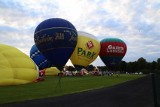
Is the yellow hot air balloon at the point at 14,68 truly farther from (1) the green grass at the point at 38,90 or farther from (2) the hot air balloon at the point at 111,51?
(2) the hot air balloon at the point at 111,51

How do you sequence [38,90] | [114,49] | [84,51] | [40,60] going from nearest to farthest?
[38,90] < [84,51] < [40,60] < [114,49]

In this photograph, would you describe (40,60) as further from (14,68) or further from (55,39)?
(14,68)

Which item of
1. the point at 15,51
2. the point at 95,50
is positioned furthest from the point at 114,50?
the point at 15,51

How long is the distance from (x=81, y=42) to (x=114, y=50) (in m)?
11.5

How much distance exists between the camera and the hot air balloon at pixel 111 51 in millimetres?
65006

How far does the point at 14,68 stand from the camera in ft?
97.6

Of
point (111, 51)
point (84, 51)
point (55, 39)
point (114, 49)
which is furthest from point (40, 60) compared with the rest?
point (114, 49)

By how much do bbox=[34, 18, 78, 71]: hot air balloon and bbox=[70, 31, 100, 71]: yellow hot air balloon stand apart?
27.8 ft

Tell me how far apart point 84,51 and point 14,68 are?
87.4ft

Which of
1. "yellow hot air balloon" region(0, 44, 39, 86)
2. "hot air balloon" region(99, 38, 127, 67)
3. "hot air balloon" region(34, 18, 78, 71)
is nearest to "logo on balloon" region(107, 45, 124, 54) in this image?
"hot air balloon" region(99, 38, 127, 67)

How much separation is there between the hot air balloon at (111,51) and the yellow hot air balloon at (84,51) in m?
6.33

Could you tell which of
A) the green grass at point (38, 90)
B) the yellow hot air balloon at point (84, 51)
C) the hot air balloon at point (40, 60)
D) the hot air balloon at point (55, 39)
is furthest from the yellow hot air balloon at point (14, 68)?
the hot air balloon at point (40, 60)

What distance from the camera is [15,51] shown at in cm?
3247

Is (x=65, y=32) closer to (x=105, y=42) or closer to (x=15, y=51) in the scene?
(x=15, y=51)
